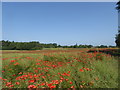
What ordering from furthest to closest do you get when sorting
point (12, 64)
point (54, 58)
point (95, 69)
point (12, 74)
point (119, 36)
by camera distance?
point (119, 36)
point (54, 58)
point (12, 64)
point (12, 74)
point (95, 69)

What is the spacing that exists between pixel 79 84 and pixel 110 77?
97 cm

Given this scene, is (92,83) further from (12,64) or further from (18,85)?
(12,64)

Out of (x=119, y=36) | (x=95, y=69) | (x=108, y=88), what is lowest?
(x=108, y=88)

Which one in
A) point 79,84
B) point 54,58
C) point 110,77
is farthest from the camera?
point 54,58

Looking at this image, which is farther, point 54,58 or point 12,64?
point 54,58

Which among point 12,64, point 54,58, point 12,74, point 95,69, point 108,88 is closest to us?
point 108,88

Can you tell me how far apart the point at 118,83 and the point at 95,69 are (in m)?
0.84

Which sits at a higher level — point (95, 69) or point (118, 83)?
point (95, 69)

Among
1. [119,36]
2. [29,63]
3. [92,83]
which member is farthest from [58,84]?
[119,36]

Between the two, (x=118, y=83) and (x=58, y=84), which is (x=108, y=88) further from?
(x=58, y=84)

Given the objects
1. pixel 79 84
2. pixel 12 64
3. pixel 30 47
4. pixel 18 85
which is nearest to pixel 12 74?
pixel 12 64

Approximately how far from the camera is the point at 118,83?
3.49 metres

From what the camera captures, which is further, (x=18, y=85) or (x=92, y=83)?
(x=18, y=85)

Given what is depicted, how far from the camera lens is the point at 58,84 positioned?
3.30 m
